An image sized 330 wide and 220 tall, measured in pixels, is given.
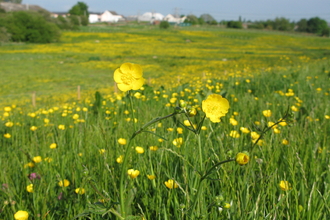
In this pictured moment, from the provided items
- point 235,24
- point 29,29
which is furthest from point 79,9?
point 29,29

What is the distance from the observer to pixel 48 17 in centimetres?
5119

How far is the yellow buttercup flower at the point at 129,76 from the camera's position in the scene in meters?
1.04

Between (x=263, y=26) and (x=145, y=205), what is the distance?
298ft

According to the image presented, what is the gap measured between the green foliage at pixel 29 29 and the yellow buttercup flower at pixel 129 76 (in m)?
41.1

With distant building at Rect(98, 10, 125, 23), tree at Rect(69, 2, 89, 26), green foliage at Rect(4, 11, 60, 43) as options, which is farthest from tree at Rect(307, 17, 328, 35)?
green foliage at Rect(4, 11, 60, 43)

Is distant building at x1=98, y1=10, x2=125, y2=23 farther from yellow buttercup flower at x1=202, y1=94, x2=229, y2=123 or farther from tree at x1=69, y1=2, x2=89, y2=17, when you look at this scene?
yellow buttercup flower at x1=202, y1=94, x2=229, y2=123

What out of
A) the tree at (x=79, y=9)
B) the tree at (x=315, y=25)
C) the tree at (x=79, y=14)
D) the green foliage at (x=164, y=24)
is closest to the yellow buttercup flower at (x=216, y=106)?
the tree at (x=79, y=14)

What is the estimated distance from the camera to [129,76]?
1.06 m

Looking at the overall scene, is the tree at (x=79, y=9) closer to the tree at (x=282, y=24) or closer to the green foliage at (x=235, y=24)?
the green foliage at (x=235, y=24)

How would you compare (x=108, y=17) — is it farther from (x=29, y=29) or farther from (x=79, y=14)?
(x=29, y=29)

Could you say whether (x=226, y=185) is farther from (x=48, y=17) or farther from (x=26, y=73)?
(x=48, y=17)

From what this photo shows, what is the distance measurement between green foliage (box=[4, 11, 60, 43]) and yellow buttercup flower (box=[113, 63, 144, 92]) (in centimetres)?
4111

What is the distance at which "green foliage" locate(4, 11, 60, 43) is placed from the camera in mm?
38219

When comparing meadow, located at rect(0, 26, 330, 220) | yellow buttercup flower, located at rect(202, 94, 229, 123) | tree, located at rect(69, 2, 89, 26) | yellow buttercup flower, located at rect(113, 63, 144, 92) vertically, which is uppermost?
tree, located at rect(69, 2, 89, 26)
